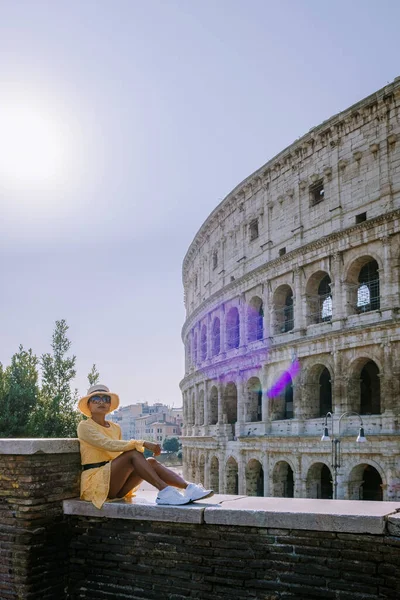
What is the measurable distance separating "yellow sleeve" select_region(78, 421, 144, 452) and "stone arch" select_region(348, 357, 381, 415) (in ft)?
54.3

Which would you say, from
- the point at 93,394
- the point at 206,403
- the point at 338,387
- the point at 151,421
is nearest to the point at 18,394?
the point at 206,403

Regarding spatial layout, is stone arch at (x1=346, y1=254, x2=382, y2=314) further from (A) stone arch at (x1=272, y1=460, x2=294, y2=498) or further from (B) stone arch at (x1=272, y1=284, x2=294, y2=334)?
(A) stone arch at (x1=272, y1=460, x2=294, y2=498)

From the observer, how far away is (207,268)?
34.8 m

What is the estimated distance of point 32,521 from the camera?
5875mm

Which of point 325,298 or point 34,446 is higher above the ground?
point 325,298

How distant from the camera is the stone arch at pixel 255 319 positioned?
2814 cm

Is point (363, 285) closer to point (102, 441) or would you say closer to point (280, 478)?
point (280, 478)

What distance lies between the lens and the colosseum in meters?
20.8

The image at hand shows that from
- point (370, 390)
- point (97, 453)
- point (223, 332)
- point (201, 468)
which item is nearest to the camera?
point (97, 453)

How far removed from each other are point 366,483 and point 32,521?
65.2 ft

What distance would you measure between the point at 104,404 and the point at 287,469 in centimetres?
2006

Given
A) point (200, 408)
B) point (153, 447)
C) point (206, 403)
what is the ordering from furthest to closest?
point (200, 408)
point (206, 403)
point (153, 447)

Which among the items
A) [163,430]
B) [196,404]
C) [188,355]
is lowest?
[163,430]

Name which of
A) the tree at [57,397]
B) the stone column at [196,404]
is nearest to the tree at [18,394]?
the tree at [57,397]
